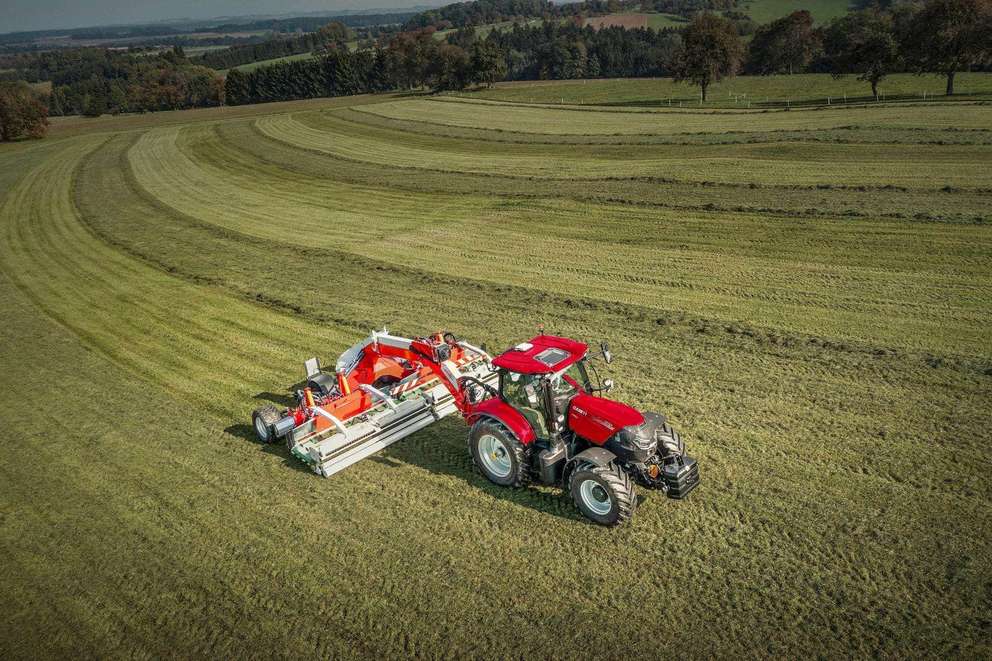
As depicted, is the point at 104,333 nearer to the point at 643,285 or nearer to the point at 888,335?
the point at 643,285

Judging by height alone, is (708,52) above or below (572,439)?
above

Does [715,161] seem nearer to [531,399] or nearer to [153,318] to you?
[153,318]

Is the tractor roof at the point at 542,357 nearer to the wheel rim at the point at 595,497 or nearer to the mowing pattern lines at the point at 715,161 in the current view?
the wheel rim at the point at 595,497

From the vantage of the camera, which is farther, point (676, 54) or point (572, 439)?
point (676, 54)

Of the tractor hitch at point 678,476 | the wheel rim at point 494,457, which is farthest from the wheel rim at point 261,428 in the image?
the tractor hitch at point 678,476

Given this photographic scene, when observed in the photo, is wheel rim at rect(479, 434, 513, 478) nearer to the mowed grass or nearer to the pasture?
the pasture

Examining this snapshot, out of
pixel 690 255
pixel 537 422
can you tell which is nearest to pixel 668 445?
pixel 537 422

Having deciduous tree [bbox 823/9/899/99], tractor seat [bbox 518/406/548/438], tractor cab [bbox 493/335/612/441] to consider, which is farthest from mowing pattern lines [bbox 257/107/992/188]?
deciduous tree [bbox 823/9/899/99]
